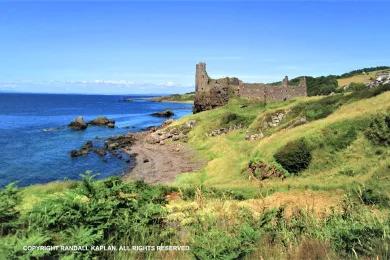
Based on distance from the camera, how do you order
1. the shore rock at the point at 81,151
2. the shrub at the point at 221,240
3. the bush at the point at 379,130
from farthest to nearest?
the shore rock at the point at 81,151, the bush at the point at 379,130, the shrub at the point at 221,240

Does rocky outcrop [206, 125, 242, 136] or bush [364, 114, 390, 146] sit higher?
bush [364, 114, 390, 146]

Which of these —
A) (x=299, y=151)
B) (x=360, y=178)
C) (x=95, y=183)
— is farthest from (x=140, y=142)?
(x=95, y=183)

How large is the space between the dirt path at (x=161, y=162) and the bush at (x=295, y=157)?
11.7 meters

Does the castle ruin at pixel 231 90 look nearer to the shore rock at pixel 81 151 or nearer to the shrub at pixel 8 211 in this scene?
the shore rock at pixel 81 151

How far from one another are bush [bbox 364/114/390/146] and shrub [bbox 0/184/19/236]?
1147 inches

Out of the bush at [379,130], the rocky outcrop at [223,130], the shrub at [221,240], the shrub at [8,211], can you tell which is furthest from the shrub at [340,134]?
the shrub at [8,211]

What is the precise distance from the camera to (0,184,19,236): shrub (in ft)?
24.5

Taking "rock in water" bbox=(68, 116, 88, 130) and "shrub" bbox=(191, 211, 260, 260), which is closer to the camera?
"shrub" bbox=(191, 211, 260, 260)

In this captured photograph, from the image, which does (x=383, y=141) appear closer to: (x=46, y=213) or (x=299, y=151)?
(x=299, y=151)

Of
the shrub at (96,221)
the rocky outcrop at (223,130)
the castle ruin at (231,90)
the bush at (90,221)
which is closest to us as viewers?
the bush at (90,221)

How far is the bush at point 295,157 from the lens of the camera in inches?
1361

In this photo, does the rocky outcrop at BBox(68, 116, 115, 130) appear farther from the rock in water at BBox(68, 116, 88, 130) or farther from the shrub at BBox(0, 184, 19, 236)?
the shrub at BBox(0, 184, 19, 236)

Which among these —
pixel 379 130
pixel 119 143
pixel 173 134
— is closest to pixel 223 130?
pixel 173 134

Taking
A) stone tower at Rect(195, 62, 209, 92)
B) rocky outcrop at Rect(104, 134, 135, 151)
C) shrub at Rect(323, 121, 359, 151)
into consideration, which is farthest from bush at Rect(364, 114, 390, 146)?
stone tower at Rect(195, 62, 209, 92)
